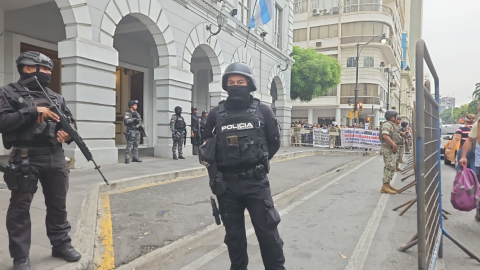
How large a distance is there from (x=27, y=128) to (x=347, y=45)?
4466cm

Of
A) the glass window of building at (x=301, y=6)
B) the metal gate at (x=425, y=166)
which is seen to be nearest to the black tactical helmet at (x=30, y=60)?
the metal gate at (x=425, y=166)

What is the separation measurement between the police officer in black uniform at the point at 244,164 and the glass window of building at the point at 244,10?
50.2ft

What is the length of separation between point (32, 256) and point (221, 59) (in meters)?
12.7

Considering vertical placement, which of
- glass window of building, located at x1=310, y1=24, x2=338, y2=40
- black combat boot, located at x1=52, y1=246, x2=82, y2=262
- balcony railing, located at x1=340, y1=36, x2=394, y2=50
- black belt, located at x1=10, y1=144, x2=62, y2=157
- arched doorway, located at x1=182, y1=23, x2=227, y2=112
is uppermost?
glass window of building, located at x1=310, y1=24, x2=338, y2=40

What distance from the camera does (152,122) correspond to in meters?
16.4

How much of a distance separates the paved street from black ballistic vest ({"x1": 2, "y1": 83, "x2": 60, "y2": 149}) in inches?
62.0

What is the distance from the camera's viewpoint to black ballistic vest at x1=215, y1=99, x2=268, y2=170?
8.99 ft

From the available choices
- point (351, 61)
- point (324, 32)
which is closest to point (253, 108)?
point (351, 61)

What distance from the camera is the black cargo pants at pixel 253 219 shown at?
2758 mm

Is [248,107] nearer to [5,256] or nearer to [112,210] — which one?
[5,256]

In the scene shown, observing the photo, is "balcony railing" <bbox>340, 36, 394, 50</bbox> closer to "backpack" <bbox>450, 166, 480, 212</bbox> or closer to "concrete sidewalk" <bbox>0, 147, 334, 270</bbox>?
"concrete sidewalk" <bbox>0, 147, 334, 270</bbox>

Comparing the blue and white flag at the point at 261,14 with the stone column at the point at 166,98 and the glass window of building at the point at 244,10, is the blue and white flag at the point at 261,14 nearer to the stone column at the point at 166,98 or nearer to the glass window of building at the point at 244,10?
the glass window of building at the point at 244,10

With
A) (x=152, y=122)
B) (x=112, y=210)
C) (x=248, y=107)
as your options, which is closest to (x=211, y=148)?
(x=248, y=107)

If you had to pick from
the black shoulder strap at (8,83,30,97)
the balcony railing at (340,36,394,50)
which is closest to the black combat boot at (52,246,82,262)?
the black shoulder strap at (8,83,30,97)
